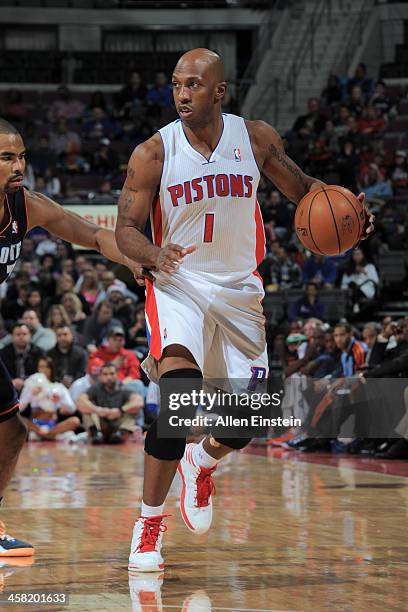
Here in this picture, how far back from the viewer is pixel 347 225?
5.19 meters

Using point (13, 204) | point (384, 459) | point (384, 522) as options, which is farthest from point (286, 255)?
point (13, 204)

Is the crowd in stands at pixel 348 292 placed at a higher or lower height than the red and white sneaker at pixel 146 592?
higher

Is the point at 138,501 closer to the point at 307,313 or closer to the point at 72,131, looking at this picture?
the point at 307,313

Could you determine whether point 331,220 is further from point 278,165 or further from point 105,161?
point 105,161

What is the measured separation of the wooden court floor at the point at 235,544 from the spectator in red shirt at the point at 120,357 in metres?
4.58

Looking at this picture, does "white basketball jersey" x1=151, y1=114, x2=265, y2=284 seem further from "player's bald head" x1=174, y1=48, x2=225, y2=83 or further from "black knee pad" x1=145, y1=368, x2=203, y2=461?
"black knee pad" x1=145, y1=368, x2=203, y2=461

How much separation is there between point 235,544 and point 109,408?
797 centimetres

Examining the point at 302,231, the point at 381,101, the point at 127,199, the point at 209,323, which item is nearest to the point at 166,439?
the point at 209,323

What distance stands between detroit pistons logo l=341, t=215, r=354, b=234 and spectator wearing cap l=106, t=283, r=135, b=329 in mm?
10050

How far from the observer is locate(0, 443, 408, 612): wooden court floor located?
429 centimetres

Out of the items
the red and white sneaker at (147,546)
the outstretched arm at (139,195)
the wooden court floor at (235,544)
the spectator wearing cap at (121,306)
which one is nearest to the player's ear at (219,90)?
the outstretched arm at (139,195)

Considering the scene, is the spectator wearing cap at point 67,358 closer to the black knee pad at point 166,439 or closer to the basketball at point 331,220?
the basketball at point 331,220

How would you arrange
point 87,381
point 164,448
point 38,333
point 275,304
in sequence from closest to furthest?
point 164,448, point 87,381, point 38,333, point 275,304

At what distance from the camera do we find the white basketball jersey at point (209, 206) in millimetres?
5031
